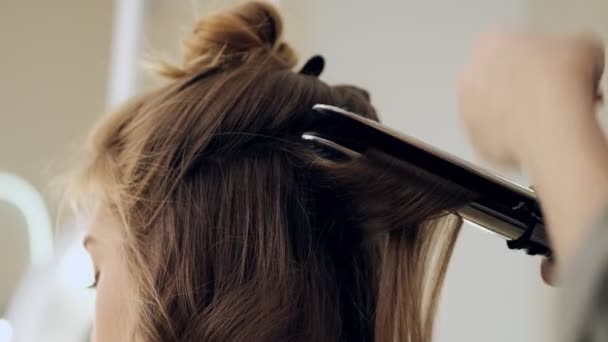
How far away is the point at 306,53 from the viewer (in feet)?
2.85

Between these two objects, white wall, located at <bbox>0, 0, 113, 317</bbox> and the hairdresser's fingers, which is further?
white wall, located at <bbox>0, 0, 113, 317</bbox>

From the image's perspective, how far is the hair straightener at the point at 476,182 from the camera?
1.26 ft

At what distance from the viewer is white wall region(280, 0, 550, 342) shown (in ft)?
2.92

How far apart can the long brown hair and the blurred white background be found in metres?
0.26

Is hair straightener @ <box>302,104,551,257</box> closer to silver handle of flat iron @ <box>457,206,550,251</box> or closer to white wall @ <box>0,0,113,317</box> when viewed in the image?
silver handle of flat iron @ <box>457,206,550,251</box>

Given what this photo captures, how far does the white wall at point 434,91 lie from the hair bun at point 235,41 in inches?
9.6

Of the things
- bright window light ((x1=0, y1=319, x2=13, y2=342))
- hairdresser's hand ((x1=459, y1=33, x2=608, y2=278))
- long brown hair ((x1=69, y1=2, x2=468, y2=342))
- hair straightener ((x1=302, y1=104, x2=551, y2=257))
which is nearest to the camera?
hairdresser's hand ((x1=459, y1=33, x2=608, y2=278))

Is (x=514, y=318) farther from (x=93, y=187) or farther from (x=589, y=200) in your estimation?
(x=589, y=200)

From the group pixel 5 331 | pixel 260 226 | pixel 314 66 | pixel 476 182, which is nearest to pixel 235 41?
pixel 314 66

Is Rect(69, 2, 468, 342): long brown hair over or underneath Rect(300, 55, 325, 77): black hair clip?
underneath

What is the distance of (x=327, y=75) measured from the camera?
2.92ft

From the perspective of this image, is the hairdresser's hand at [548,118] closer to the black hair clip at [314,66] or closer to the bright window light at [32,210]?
the black hair clip at [314,66]

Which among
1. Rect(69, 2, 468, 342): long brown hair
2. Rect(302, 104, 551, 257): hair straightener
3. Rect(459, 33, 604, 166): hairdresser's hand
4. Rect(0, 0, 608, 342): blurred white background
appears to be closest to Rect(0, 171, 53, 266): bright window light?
Rect(0, 0, 608, 342): blurred white background

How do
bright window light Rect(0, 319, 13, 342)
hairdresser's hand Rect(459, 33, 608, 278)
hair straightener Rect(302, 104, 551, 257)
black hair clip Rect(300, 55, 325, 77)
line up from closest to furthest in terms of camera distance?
1. hairdresser's hand Rect(459, 33, 608, 278)
2. hair straightener Rect(302, 104, 551, 257)
3. black hair clip Rect(300, 55, 325, 77)
4. bright window light Rect(0, 319, 13, 342)
